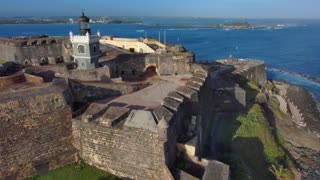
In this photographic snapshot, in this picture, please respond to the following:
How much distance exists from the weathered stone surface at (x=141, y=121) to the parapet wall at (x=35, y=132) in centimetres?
240

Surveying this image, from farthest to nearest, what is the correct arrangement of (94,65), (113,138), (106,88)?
(94,65), (106,88), (113,138)

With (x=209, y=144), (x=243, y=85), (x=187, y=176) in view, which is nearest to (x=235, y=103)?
(x=209, y=144)

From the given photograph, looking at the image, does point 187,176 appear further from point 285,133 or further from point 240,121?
point 285,133

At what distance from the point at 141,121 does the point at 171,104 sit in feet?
6.52

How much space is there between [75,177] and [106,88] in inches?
213

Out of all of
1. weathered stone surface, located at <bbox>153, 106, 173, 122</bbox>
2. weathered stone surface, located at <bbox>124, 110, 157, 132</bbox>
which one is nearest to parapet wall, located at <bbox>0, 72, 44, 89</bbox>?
weathered stone surface, located at <bbox>124, 110, 157, 132</bbox>

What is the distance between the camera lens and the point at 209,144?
656 inches

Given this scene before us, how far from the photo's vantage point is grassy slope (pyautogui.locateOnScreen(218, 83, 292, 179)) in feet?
51.1

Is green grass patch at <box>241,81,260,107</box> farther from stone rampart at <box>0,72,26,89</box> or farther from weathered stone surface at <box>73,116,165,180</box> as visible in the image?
stone rampart at <box>0,72,26,89</box>

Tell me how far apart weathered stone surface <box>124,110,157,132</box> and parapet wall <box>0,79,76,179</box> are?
2400mm

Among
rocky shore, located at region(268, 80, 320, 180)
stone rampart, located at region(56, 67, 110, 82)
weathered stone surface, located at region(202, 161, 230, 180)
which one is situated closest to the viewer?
weathered stone surface, located at region(202, 161, 230, 180)

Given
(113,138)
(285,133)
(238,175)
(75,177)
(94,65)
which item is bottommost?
(285,133)

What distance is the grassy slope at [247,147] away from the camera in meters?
15.6

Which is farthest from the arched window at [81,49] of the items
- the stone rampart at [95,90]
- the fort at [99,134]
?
the fort at [99,134]
